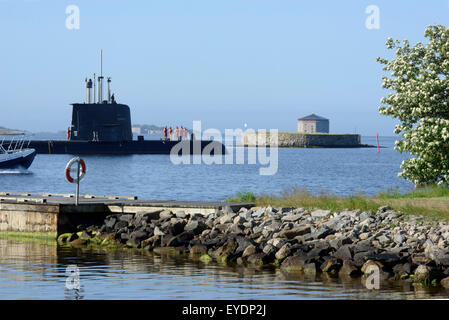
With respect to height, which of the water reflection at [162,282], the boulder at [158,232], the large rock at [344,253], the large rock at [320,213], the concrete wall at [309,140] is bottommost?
the water reflection at [162,282]

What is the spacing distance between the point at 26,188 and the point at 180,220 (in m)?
31.7

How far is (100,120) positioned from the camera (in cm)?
9419

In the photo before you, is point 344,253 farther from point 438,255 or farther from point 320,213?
point 320,213

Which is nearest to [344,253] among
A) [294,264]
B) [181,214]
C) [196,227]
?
[294,264]

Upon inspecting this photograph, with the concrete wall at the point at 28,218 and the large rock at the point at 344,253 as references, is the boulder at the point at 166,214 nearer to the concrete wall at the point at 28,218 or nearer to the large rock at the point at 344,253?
the concrete wall at the point at 28,218

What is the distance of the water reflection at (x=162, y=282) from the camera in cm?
1427

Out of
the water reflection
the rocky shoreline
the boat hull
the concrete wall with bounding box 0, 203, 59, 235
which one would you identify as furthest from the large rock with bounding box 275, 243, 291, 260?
the boat hull

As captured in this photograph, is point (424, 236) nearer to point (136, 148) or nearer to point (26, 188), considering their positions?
point (26, 188)

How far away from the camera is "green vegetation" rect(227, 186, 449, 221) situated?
20.0 meters

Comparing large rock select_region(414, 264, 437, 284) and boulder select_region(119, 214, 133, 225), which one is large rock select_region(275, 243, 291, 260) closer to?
large rock select_region(414, 264, 437, 284)

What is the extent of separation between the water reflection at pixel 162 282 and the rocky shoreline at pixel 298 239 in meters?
0.56

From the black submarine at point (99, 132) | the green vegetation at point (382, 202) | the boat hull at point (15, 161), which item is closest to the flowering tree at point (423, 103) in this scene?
the green vegetation at point (382, 202)
